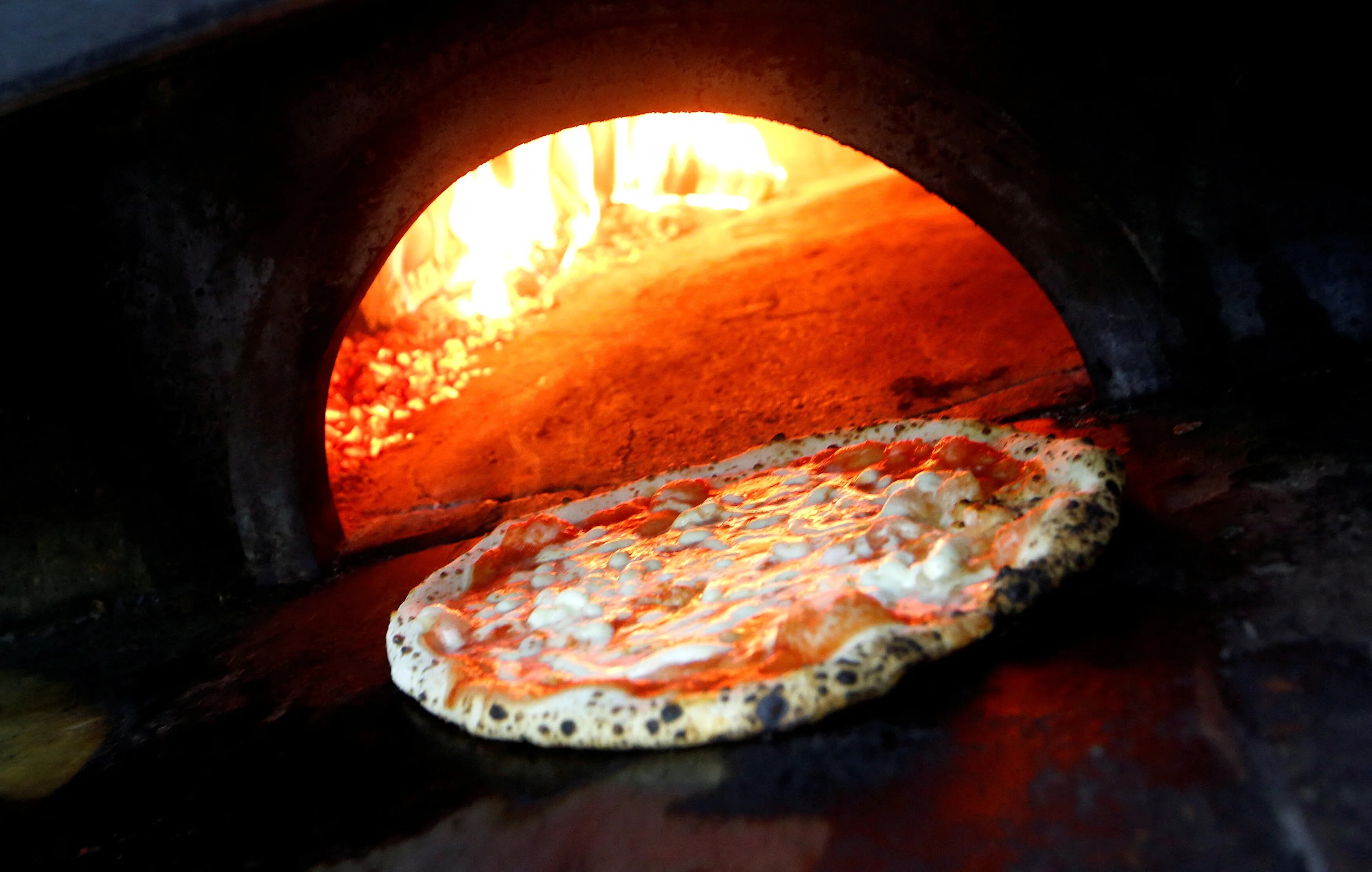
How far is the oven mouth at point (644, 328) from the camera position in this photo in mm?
3514

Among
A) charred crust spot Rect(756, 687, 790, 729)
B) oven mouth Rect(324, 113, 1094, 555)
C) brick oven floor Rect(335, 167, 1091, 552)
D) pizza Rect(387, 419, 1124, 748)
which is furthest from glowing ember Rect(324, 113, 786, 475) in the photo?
charred crust spot Rect(756, 687, 790, 729)

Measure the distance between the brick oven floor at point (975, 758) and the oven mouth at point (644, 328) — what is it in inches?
43.8

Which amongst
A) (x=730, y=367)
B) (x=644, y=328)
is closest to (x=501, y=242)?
(x=644, y=328)

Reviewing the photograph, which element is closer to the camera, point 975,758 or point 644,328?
point 975,758

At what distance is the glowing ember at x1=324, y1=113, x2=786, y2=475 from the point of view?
4.55 meters

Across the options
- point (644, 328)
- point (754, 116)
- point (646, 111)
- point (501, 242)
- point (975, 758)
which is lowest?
point (975, 758)

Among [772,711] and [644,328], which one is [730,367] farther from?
[772,711]

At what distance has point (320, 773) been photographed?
6.05 feet

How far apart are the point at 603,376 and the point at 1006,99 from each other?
2.15 meters

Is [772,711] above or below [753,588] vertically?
below

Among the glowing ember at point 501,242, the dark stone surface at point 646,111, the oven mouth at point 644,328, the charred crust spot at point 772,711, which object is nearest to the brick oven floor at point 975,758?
the charred crust spot at point 772,711

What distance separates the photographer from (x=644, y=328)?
4605 millimetres

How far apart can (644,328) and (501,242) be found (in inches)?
49.6

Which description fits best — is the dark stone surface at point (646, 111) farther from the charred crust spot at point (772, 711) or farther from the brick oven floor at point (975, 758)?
the charred crust spot at point (772, 711)
